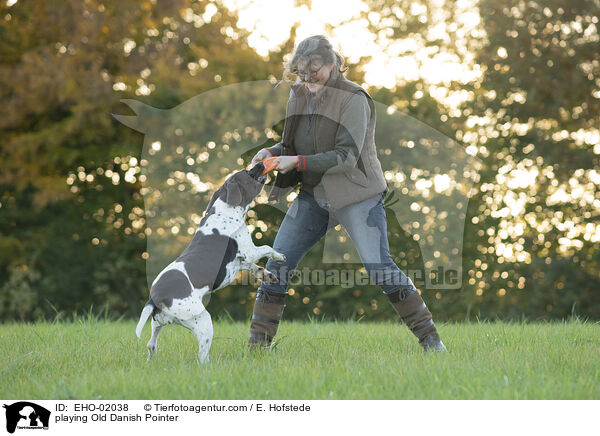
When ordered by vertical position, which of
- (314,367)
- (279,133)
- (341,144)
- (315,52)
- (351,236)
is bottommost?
(314,367)

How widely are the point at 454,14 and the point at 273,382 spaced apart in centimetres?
768

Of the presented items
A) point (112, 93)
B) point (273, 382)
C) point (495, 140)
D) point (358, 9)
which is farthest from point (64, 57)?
point (273, 382)

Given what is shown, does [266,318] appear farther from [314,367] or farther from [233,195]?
[233,195]

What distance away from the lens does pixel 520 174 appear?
8945 millimetres

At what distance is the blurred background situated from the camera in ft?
28.8

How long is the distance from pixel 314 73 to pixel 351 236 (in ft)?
3.90

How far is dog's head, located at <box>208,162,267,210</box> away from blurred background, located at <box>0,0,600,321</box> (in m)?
3.93

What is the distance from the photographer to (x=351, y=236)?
4445mm

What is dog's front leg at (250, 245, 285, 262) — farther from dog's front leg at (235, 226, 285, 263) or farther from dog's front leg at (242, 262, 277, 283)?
dog's front leg at (242, 262, 277, 283)
